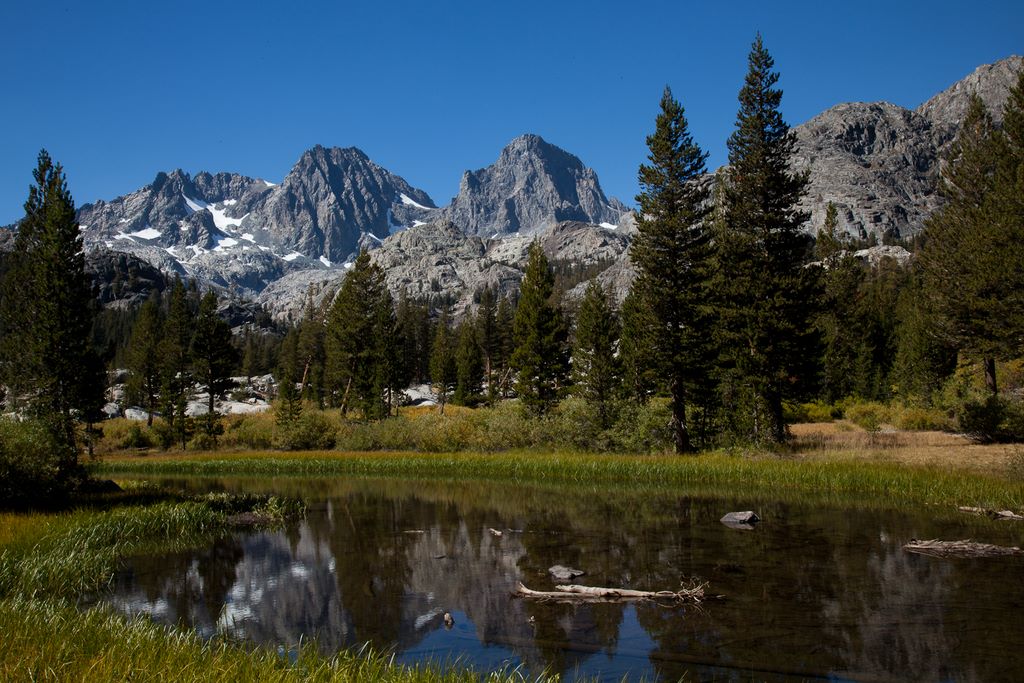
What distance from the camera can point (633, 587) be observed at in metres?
13.1

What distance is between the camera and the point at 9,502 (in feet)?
63.8

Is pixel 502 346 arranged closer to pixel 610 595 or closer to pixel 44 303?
pixel 44 303

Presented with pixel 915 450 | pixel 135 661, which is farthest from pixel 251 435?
pixel 135 661

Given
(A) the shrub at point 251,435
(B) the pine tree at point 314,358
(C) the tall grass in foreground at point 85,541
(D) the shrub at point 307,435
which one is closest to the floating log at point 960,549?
(C) the tall grass in foreground at point 85,541

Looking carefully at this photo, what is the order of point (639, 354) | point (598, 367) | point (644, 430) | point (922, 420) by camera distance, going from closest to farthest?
point (644, 430) → point (639, 354) → point (598, 367) → point (922, 420)

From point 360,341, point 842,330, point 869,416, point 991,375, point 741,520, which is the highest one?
point 360,341

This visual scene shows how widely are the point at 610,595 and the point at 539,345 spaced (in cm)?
3775

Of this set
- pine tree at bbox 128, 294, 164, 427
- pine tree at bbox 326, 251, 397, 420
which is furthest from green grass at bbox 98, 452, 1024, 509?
pine tree at bbox 128, 294, 164, 427

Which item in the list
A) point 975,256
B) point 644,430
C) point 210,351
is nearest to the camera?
point 975,256

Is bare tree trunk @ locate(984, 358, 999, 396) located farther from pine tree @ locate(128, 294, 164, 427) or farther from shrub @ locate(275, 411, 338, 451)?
pine tree @ locate(128, 294, 164, 427)

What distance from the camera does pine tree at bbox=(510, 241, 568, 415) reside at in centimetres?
4856

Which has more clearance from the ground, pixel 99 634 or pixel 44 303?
pixel 44 303

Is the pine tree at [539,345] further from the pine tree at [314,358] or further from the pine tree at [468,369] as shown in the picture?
the pine tree at [314,358]

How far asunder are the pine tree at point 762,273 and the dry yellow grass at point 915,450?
3.57 meters
